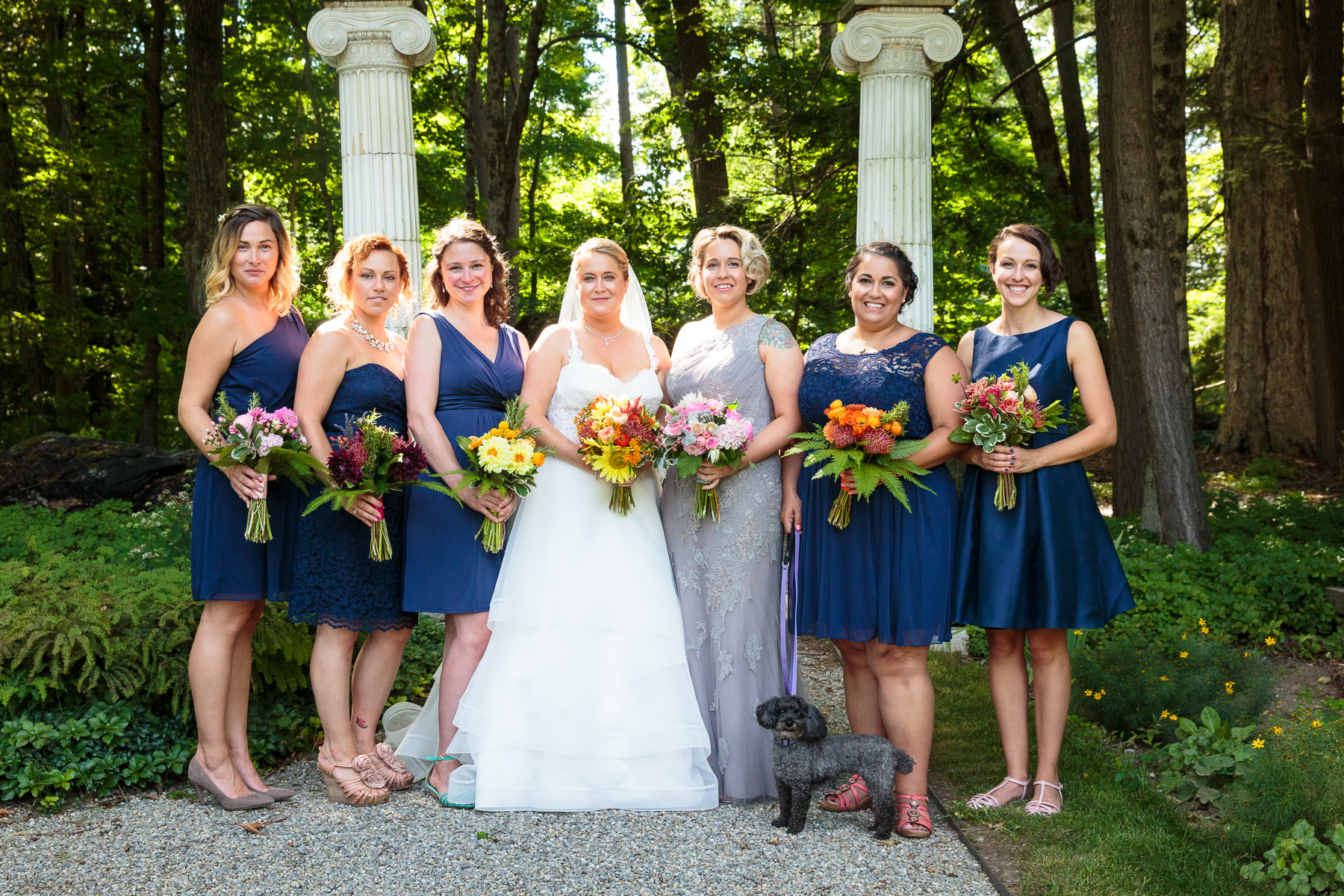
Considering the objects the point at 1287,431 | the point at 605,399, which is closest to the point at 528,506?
the point at 605,399

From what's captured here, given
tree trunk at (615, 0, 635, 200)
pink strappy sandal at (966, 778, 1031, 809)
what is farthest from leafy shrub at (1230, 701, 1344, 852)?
tree trunk at (615, 0, 635, 200)

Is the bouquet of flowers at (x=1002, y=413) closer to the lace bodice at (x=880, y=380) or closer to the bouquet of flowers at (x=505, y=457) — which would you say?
the lace bodice at (x=880, y=380)

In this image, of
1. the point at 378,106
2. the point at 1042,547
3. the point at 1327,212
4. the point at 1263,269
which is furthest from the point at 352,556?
the point at 1327,212

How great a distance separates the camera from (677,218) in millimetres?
12672

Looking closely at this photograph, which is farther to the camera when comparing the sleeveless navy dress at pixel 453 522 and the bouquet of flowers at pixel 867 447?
the sleeveless navy dress at pixel 453 522

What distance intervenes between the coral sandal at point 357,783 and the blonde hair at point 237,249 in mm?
1948

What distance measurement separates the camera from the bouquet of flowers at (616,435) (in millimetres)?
4141

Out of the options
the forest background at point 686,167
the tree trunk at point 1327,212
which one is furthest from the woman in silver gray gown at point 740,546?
the tree trunk at point 1327,212

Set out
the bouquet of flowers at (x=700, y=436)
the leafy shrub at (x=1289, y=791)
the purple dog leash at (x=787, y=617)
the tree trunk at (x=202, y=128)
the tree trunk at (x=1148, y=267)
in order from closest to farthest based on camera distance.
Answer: the leafy shrub at (x=1289, y=791)
the bouquet of flowers at (x=700, y=436)
the purple dog leash at (x=787, y=617)
the tree trunk at (x=1148, y=267)
the tree trunk at (x=202, y=128)

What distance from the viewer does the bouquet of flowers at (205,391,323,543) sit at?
3756 mm

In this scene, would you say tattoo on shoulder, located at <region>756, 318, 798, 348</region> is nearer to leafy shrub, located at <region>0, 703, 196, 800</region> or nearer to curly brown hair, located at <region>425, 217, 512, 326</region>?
curly brown hair, located at <region>425, 217, 512, 326</region>

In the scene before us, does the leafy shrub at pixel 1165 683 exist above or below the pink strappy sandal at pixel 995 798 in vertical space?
above

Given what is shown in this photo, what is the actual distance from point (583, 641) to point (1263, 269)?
40.6 ft

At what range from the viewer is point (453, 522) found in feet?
14.1
